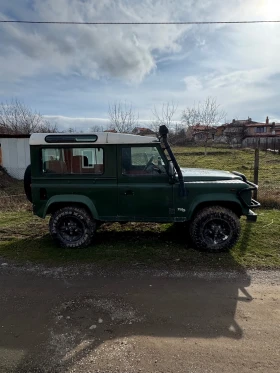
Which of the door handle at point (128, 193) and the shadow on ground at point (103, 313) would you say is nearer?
the shadow on ground at point (103, 313)

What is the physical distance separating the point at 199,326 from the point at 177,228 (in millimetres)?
3041

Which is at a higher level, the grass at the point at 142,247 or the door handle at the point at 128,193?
the door handle at the point at 128,193

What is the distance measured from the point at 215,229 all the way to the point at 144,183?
4.88 ft

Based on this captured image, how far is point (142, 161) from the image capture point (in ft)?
14.9

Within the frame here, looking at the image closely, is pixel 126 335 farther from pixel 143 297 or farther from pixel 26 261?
pixel 26 261

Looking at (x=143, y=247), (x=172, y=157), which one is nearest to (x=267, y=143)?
(x=172, y=157)

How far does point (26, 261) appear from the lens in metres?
4.23

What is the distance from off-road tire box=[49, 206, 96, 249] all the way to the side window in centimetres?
109

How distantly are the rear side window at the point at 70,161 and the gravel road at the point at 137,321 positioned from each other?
1.69 meters

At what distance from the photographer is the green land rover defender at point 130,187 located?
444 cm

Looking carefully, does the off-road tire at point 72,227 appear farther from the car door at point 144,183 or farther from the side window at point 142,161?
the side window at point 142,161

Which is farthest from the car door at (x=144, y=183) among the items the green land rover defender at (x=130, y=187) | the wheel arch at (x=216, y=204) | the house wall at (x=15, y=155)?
the house wall at (x=15, y=155)

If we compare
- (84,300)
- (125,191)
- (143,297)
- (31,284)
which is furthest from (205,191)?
(31,284)

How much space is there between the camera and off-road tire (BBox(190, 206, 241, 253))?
4.43 metres
